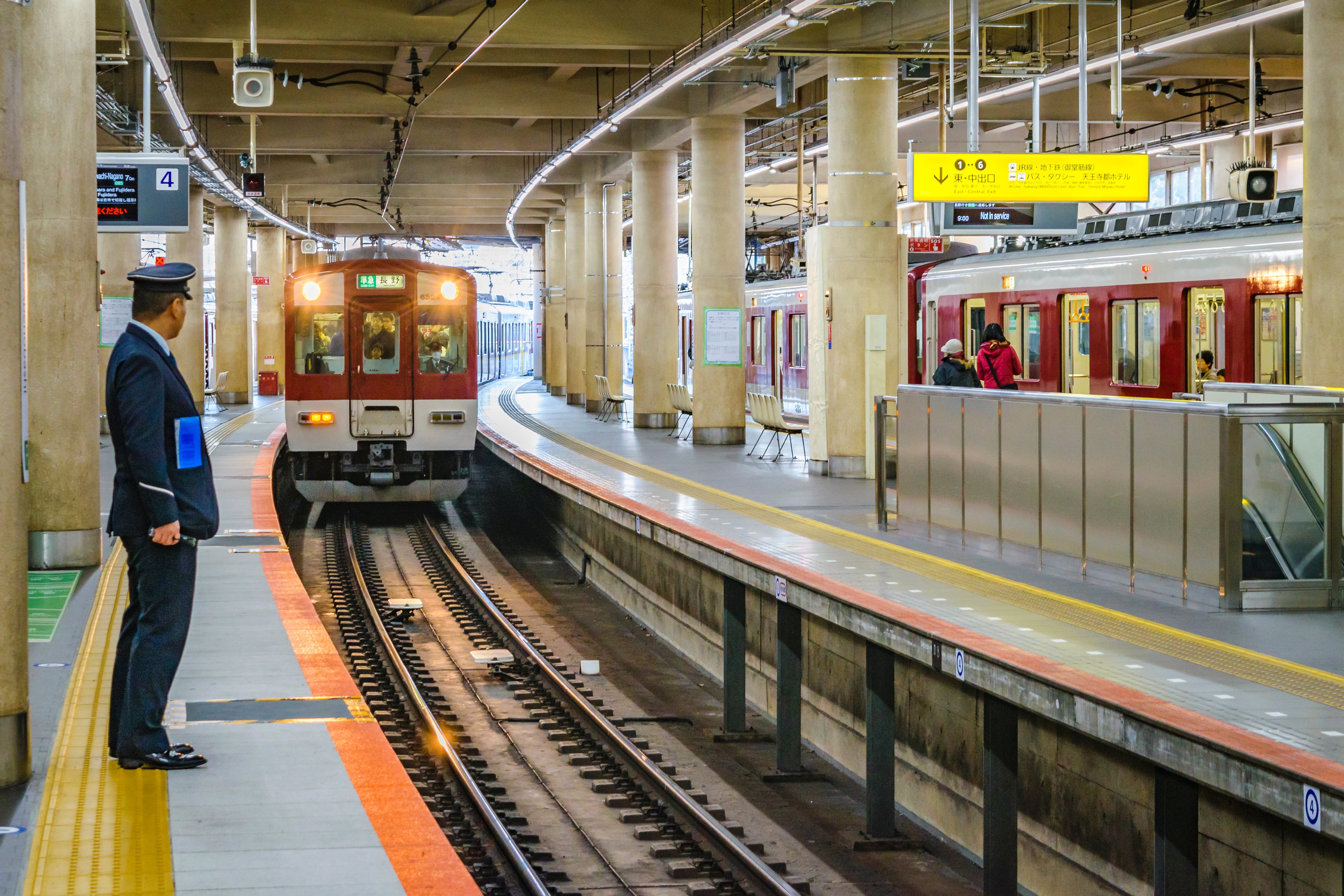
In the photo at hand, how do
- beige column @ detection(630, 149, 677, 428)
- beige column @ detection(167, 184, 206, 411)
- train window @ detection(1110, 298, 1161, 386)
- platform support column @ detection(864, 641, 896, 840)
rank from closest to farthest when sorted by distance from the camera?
platform support column @ detection(864, 641, 896, 840) → train window @ detection(1110, 298, 1161, 386) → beige column @ detection(630, 149, 677, 428) → beige column @ detection(167, 184, 206, 411)

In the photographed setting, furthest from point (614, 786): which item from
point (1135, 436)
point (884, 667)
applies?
point (1135, 436)

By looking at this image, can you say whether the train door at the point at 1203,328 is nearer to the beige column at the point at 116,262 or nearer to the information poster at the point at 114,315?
the information poster at the point at 114,315

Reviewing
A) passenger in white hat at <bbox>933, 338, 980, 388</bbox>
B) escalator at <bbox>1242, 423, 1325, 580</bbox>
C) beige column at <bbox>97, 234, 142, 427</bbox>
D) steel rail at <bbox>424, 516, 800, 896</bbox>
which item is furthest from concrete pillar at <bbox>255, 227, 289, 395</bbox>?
escalator at <bbox>1242, 423, 1325, 580</bbox>

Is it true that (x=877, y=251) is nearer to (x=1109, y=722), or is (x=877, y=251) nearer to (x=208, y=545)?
(x=208, y=545)

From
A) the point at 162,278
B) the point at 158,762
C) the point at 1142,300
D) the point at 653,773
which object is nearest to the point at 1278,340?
the point at 1142,300

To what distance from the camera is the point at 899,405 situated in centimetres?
1288

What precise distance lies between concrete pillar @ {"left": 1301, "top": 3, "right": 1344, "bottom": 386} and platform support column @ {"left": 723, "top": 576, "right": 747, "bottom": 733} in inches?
207

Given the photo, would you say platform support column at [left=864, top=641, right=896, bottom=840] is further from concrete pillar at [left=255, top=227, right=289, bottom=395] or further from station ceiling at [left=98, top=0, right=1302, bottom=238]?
concrete pillar at [left=255, top=227, right=289, bottom=395]

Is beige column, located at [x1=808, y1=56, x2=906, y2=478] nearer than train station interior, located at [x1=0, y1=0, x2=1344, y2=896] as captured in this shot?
No

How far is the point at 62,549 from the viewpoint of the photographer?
12000 mm

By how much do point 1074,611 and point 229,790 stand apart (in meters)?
5.18

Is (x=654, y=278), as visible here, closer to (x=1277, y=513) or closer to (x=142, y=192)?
(x=142, y=192)

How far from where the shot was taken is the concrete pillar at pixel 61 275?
1105 centimetres

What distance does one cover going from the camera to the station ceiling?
17.7m
